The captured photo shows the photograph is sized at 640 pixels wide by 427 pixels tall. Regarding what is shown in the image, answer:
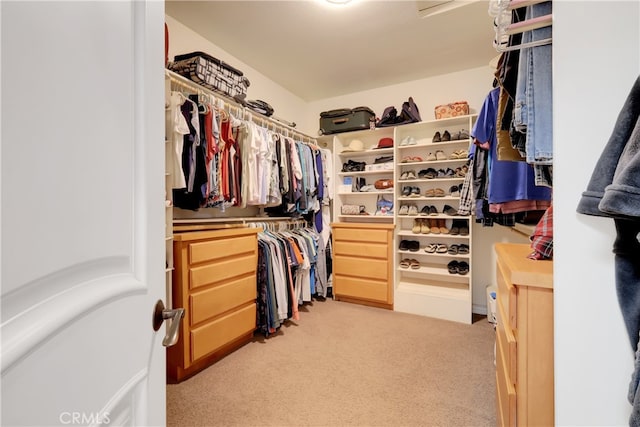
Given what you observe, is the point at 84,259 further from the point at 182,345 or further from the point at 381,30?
the point at 381,30

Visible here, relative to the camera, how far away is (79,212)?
0.35 m

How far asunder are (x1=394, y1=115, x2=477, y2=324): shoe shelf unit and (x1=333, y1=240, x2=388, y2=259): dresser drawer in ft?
0.67

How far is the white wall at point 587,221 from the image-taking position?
65 centimetres

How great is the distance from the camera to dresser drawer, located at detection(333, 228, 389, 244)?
298cm

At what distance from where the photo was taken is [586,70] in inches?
26.3

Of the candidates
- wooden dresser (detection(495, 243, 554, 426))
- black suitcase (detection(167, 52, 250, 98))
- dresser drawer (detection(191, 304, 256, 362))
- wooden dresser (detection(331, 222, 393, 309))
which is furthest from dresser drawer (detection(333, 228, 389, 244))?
wooden dresser (detection(495, 243, 554, 426))

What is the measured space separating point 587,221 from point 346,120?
2.86 metres

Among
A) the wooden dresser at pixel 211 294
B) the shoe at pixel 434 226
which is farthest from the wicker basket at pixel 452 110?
the wooden dresser at pixel 211 294

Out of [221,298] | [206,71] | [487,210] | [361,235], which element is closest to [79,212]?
[221,298]

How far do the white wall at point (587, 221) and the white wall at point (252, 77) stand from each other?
2.43 metres

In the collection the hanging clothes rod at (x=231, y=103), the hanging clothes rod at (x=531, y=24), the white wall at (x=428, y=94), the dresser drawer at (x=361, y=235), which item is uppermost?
the white wall at (x=428, y=94)

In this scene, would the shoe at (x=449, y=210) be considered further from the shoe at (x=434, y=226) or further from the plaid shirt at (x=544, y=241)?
the plaid shirt at (x=544, y=241)

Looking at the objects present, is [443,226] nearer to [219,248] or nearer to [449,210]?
[449,210]

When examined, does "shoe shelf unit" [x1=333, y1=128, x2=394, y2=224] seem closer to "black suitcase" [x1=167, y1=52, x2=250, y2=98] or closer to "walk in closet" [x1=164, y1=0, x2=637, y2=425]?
"walk in closet" [x1=164, y1=0, x2=637, y2=425]
